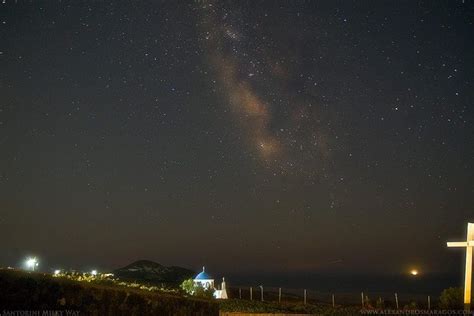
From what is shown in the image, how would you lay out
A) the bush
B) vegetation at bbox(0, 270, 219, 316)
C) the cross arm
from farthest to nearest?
the bush, the cross arm, vegetation at bbox(0, 270, 219, 316)

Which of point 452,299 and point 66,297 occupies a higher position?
point 66,297

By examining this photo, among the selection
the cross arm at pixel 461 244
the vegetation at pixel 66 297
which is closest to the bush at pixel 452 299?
the cross arm at pixel 461 244

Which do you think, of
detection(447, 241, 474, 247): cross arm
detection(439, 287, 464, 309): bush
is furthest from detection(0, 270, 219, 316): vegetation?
detection(439, 287, 464, 309): bush

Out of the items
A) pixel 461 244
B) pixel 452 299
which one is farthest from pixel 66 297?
pixel 452 299

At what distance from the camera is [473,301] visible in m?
28.3

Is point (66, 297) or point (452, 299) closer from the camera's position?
point (66, 297)

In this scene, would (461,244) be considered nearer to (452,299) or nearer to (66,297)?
(452,299)

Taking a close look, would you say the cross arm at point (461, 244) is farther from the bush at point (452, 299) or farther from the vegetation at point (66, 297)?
the vegetation at point (66, 297)

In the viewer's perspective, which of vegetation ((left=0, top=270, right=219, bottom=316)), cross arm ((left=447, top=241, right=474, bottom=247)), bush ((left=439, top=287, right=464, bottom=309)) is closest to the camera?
vegetation ((left=0, top=270, right=219, bottom=316))

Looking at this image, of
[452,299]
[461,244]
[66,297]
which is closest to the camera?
[66,297]

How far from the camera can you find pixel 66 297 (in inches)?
338

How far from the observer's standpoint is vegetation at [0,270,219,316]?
7754 millimetres

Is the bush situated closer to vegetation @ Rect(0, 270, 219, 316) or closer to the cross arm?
the cross arm

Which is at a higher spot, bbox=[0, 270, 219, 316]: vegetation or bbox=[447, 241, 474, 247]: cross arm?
bbox=[447, 241, 474, 247]: cross arm
